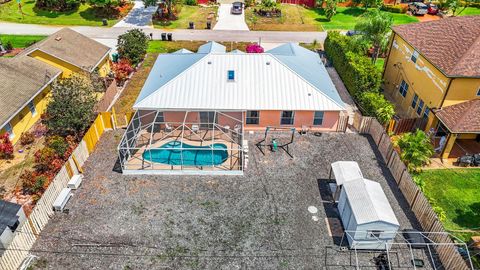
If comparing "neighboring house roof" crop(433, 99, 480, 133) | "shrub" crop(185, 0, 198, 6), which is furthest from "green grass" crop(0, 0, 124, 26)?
"neighboring house roof" crop(433, 99, 480, 133)

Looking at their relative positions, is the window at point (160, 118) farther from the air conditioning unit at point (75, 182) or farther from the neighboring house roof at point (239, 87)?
the air conditioning unit at point (75, 182)

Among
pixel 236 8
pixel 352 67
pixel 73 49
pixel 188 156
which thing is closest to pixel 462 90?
pixel 352 67

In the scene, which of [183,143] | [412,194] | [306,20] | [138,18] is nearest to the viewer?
[412,194]

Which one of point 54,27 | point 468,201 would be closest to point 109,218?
point 468,201

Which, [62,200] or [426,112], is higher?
[426,112]

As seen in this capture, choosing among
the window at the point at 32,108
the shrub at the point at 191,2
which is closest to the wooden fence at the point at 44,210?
the window at the point at 32,108

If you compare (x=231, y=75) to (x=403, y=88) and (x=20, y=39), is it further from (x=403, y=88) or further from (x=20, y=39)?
(x=20, y=39)

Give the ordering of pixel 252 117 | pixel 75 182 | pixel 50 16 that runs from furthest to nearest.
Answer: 1. pixel 50 16
2. pixel 252 117
3. pixel 75 182
